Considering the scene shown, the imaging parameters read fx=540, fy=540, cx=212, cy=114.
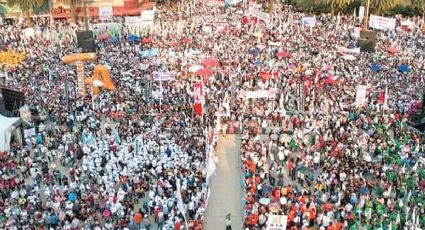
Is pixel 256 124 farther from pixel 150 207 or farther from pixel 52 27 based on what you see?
pixel 52 27

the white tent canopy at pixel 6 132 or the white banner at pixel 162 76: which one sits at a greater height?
the white banner at pixel 162 76

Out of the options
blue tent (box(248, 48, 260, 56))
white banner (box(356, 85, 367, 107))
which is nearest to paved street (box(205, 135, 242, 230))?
white banner (box(356, 85, 367, 107))

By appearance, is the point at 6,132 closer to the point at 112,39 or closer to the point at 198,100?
the point at 198,100

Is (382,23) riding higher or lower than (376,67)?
higher

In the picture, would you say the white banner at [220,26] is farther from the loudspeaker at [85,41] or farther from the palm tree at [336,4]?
the palm tree at [336,4]

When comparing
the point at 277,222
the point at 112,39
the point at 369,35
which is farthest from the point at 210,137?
the point at 369,35

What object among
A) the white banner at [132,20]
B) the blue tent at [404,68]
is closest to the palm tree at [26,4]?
the white banner at [132,20]
